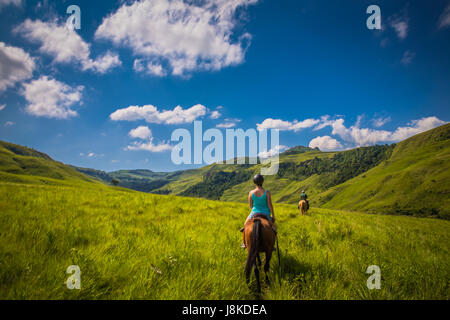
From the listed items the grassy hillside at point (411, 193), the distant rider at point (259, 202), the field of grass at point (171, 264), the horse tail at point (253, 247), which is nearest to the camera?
the field of grass at point (171, 264)

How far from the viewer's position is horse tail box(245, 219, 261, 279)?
4109 mm

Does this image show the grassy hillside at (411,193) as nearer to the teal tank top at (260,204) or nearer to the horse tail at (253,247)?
the teal tank top at (260,204)

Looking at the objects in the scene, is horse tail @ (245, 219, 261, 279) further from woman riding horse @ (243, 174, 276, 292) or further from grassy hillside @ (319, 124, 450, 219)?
grassy hillside @ (319, 124, 450, 219)

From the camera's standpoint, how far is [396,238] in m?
8.54

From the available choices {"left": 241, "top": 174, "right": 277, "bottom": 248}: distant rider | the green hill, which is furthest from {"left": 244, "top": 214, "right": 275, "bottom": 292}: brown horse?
{"left": 241, "top": 174, "right": 277, "bottom": 248}: distant rider

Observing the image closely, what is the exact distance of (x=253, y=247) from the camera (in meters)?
4.21

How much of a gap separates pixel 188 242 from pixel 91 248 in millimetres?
2558

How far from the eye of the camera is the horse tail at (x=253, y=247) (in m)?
4.11

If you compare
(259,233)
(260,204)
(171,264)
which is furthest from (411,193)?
(171,264)

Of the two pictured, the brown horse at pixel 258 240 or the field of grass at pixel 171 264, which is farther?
the brown horse at pixel 258 240

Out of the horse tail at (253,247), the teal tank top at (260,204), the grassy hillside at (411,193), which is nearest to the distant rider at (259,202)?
the teal tank top at (260,204)
